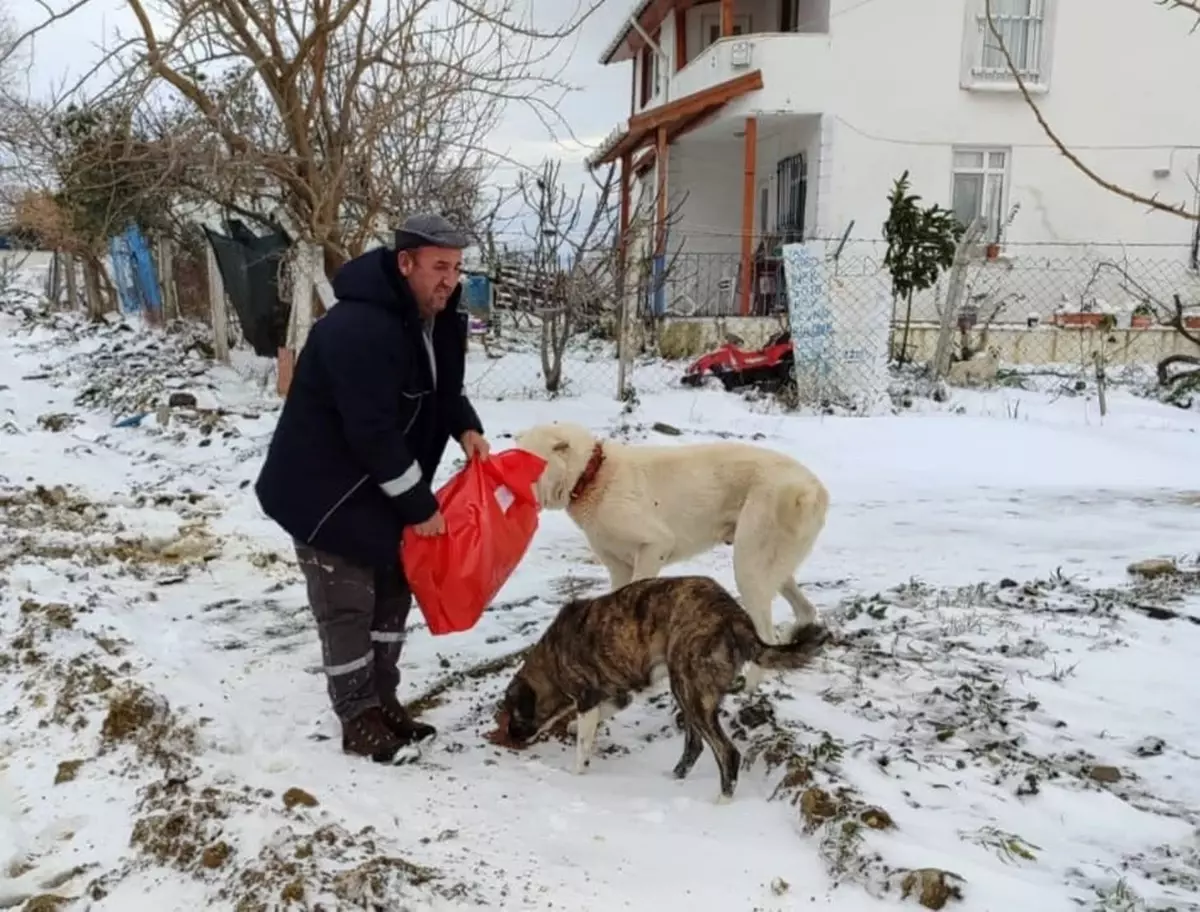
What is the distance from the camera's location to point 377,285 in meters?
3.40

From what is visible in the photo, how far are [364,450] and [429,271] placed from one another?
0.70 meters

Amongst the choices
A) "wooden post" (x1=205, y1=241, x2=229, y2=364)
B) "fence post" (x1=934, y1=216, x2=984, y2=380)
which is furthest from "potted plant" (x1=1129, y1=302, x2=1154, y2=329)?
"wooden post" (x1=205, y1=241, x2=229, y2=364)

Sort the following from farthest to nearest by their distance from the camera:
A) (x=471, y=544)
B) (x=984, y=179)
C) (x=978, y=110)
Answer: (x=984, y=179) → (x=978, y=110) → (x=471, y=544)

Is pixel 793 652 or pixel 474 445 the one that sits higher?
pixel 474 445

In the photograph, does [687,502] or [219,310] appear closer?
[687,502]

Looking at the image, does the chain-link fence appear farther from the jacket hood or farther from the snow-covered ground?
the jacket hood

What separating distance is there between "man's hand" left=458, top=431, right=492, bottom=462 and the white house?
13136 millimetres

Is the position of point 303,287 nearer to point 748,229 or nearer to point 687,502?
point 687,502

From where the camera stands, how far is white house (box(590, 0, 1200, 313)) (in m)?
16.8

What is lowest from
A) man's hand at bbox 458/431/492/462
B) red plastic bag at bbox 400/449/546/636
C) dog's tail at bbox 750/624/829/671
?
dog's tail at bbox 750/624/829/671

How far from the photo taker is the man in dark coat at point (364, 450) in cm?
332

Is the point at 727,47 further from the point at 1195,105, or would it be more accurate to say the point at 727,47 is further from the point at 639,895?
the point at 639,895

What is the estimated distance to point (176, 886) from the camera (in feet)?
8.92

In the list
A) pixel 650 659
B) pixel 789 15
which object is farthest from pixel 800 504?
pixel 789 15
